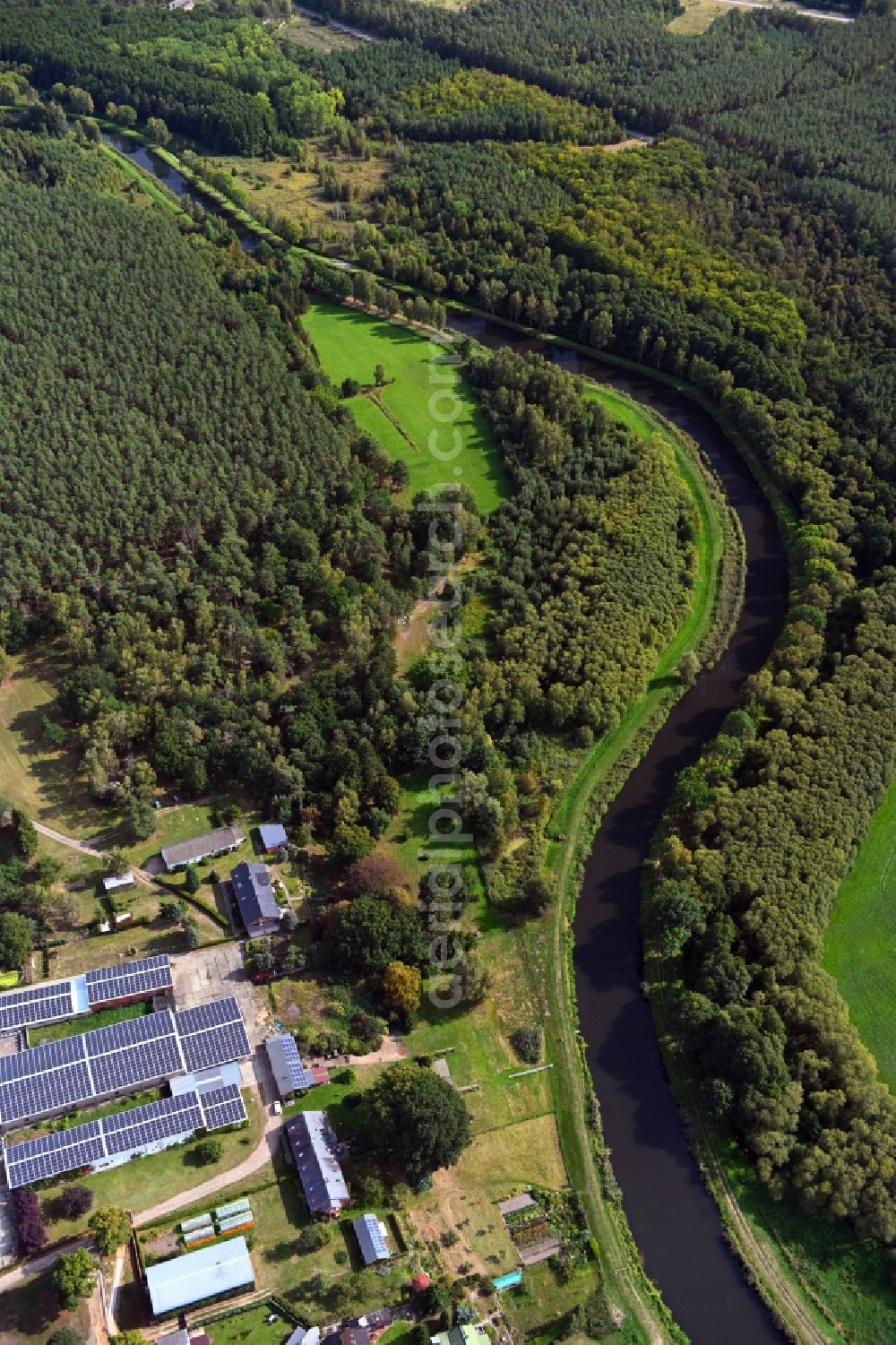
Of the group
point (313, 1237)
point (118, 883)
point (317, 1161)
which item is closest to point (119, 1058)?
point (118, 883)

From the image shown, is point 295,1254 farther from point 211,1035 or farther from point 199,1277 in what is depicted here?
point 211,1035

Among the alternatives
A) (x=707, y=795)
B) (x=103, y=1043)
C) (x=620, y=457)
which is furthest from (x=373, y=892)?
(x=620, y=457)

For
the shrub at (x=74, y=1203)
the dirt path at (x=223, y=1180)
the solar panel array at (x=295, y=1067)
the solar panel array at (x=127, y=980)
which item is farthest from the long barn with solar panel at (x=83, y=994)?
the dirt path at (x=223, y=1180)

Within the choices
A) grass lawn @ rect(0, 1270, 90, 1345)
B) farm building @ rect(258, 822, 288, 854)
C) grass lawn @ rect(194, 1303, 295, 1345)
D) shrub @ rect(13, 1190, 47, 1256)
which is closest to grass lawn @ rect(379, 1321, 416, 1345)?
grass lawn @ rect(194, 1303, 295, 1345)

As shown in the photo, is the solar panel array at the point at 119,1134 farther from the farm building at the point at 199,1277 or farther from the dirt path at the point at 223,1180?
the farm building at the point at 199,1277

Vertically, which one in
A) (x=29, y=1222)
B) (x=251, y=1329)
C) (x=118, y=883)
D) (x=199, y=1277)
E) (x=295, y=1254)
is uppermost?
(x=118, y=883)

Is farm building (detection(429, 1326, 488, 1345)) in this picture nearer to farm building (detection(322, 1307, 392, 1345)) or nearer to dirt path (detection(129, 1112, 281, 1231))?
farm building (detection(322, 1307, 392, 1345))
